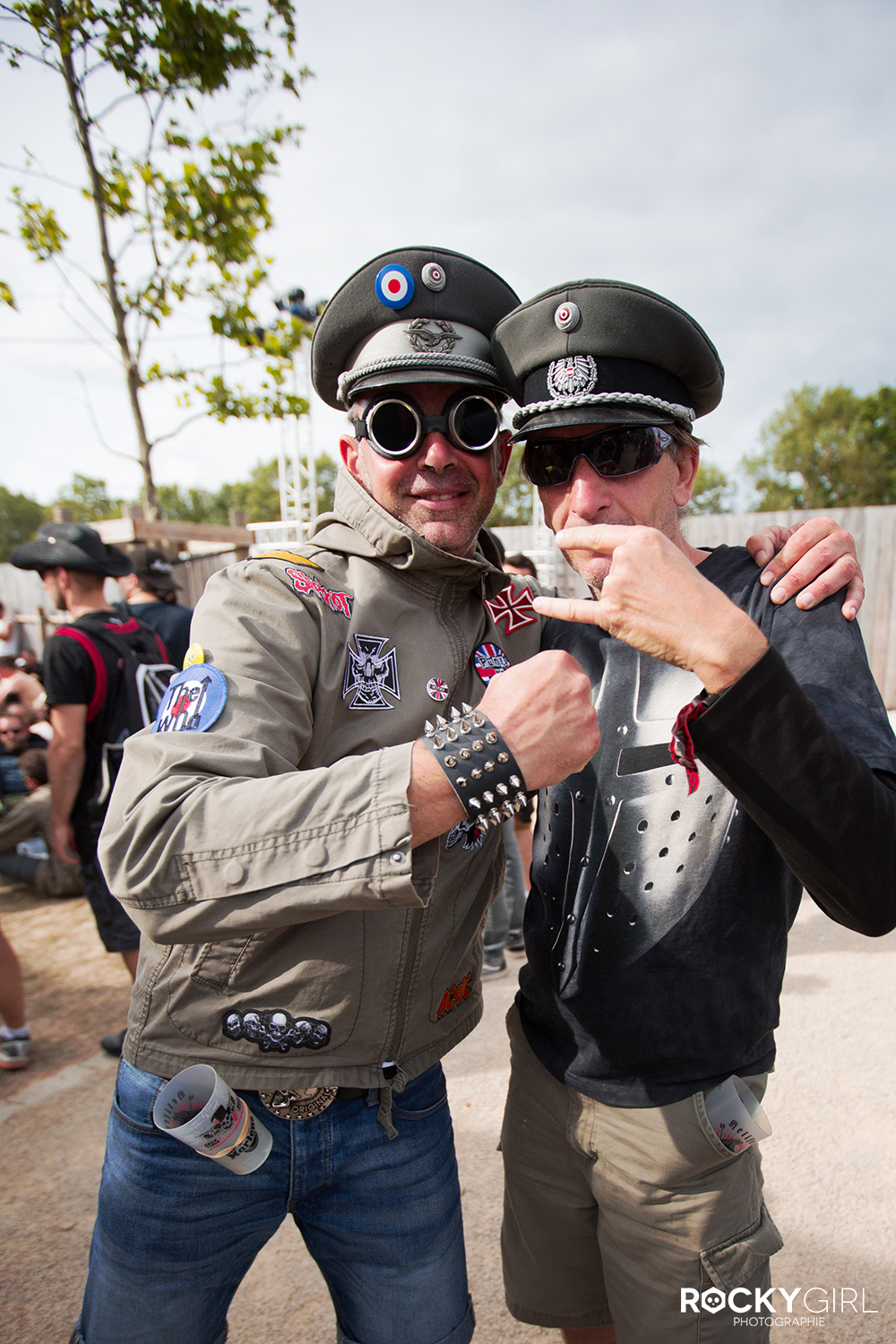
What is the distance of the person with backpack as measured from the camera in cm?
381

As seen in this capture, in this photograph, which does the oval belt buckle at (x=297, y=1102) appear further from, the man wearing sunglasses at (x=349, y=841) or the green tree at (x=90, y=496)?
the green tree at (x=90, y=496)

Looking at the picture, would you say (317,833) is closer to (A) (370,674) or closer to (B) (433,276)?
(A) (370,674)

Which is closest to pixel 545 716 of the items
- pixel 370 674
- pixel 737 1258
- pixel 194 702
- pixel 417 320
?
pixel 370 674

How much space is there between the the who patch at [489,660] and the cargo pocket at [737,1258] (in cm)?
127

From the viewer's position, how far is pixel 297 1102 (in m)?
1.51

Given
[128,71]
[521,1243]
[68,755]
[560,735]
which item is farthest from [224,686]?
[128,71]

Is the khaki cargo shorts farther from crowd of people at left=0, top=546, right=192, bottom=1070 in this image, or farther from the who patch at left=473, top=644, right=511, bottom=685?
crowd of people at left=0, top=546, right=192, bottom=1070

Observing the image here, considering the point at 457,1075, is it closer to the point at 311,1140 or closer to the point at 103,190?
the point at 311,1140

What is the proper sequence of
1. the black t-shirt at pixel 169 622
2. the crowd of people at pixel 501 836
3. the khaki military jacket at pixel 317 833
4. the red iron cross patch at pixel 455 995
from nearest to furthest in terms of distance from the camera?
the khaki military jacket at pixel 317 833 < the crowd of people at pixel 501 836 < the red iron cross patch at pixel 455 995 < the black t-shirt at pixel 169 622

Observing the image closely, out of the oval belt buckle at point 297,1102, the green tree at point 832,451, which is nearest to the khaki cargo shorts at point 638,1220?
the oval belt buckle at point 297,1102

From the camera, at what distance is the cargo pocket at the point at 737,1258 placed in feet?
4.95

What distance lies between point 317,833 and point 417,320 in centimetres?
122

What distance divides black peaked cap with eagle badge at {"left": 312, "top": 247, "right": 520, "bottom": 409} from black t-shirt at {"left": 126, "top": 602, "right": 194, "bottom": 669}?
341 cm

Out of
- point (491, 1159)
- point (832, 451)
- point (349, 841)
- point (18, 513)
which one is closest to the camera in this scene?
point (349, 841)
